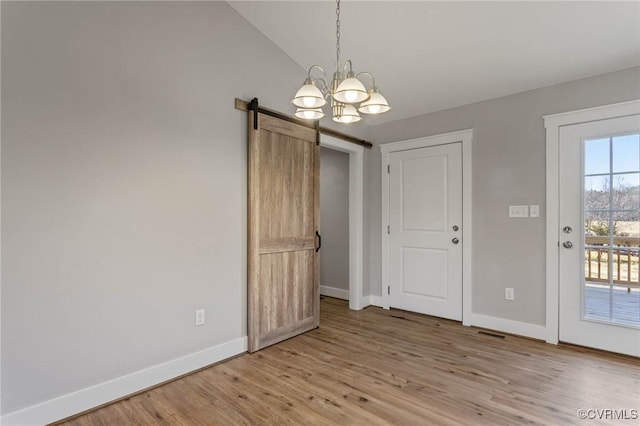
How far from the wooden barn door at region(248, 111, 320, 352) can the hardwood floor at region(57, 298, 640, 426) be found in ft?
0.91

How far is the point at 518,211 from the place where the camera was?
130 inches

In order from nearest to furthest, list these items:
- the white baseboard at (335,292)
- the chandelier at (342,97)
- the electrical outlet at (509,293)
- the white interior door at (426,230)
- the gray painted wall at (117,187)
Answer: the chandelier at (342,97), the gray painted wall at (117,187), the electrical outlet at (509,293), the white interior door at (426,230), the white baseboard at (335,292)

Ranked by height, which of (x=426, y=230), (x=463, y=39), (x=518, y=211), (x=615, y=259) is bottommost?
(x=615, y=259)

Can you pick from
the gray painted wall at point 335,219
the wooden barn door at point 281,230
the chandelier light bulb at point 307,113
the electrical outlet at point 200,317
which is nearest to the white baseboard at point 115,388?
the electrical outlet at point 200,317

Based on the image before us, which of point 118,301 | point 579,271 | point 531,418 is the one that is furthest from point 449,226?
point 118,301

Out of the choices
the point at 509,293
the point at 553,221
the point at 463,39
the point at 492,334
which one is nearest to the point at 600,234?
the point at 553,221

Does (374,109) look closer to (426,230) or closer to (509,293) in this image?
(426,230)

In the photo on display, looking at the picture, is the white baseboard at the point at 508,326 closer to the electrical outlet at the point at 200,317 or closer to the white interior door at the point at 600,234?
the white interior door at the point at 600,234

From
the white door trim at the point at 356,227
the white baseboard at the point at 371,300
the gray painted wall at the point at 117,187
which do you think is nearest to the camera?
the gray painted wall at the point at 117,187

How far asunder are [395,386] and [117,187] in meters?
2.35

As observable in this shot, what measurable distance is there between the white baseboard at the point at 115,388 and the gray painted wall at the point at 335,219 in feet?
7.71

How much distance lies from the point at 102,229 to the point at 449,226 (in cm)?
335

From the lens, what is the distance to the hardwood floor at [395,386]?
6.40 ft

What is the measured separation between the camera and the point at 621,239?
2.81m
